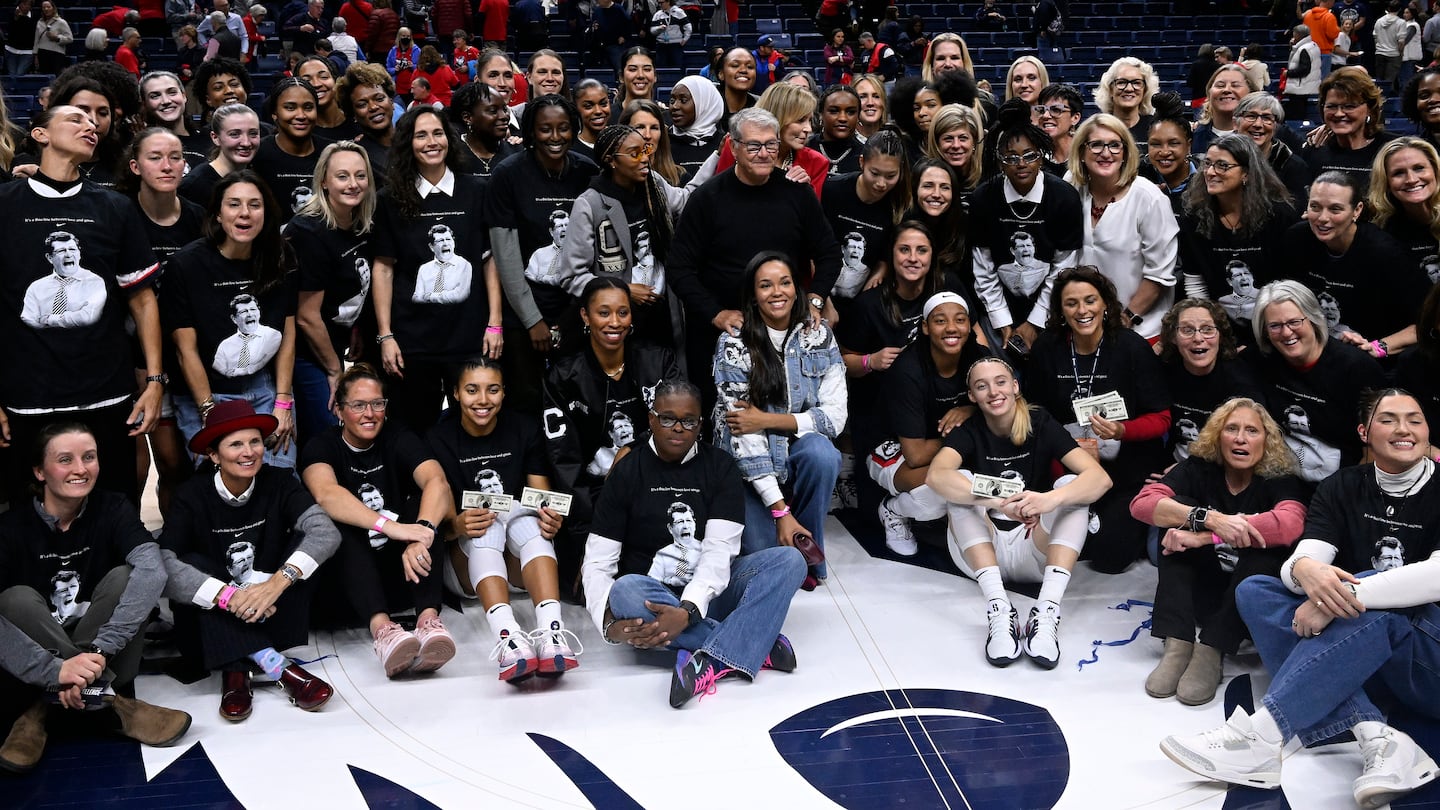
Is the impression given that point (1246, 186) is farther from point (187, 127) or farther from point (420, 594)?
point (187, 127)

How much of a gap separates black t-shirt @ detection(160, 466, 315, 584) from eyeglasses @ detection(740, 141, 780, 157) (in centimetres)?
179

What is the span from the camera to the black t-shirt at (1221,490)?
12.6ft

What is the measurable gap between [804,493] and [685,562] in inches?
24.3

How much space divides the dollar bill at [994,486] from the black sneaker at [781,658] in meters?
0.77

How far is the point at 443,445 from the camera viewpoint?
4.19 meters

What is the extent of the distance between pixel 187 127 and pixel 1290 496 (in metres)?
4.08

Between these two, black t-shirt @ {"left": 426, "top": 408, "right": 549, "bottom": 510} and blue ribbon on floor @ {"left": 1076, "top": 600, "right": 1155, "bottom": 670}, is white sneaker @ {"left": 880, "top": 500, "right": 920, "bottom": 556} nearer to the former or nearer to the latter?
blue ribbon on floor @ {"left": 1076, "top": 600, "right": 1155, "bottom": 670}

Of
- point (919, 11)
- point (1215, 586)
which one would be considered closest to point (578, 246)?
point (1215, 586)

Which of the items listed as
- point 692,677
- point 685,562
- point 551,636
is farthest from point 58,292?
point 692,677

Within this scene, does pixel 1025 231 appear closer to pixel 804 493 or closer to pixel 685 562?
pixel 804 493

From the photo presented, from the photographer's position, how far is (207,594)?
3670 millimetres

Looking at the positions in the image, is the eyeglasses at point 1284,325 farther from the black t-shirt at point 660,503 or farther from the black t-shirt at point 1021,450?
the black t-shirt at point 660,503

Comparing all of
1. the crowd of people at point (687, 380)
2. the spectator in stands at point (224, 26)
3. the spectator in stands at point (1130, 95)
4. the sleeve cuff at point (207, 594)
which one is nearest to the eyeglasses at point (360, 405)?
the crowd of people at point (687, 380)

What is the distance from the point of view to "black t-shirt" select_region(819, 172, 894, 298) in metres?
4.75
